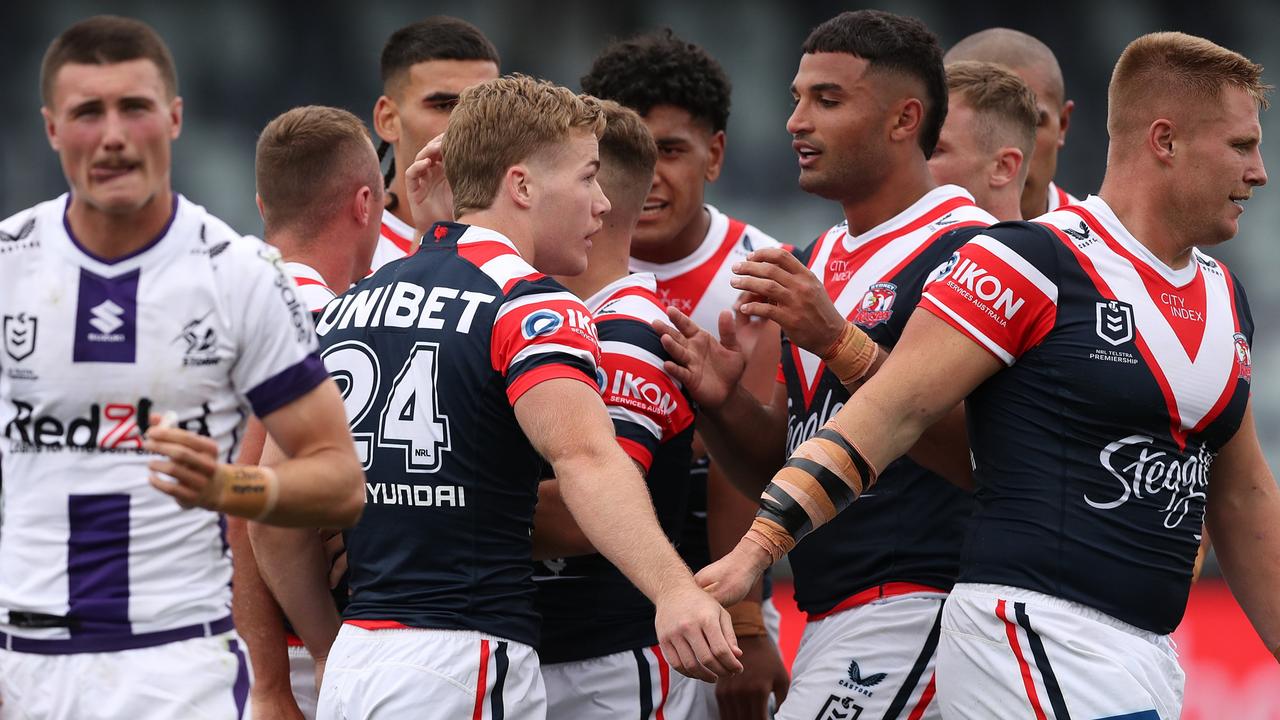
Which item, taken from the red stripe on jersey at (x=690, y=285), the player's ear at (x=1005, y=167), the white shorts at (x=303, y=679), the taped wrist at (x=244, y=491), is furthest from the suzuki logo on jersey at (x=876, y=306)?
the taped wrist at (x=244, y=491)

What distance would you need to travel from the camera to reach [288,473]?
10.7 ft

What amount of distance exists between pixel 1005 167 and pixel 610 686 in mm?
2722

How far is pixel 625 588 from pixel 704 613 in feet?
3.46

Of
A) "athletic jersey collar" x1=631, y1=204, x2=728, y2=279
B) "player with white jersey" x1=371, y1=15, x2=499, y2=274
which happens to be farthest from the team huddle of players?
"player with white jersey" x1=371, y1=15, x2=499, y2=274

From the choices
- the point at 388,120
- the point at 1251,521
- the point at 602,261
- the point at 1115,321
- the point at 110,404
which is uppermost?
the point at 388,120

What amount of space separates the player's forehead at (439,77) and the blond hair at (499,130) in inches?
96.2

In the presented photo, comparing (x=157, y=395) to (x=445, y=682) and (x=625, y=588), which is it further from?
(x=625, y=588)

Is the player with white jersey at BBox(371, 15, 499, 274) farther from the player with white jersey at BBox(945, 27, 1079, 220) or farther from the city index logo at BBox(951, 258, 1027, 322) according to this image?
the city index logo at BBox(951, 258, 1027, 322)

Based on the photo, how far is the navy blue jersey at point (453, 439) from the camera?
12.9 ft

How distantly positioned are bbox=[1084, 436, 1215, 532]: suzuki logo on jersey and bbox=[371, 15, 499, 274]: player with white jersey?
3.41 meters

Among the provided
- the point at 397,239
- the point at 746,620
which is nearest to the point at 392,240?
the point at 397,239

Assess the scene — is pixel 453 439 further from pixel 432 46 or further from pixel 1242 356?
pixel 432 46

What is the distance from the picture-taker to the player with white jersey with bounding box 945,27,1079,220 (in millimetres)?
6910

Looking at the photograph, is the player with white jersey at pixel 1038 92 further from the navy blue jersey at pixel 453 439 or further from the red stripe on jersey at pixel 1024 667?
the navy blue jersey at pixel 453 439
